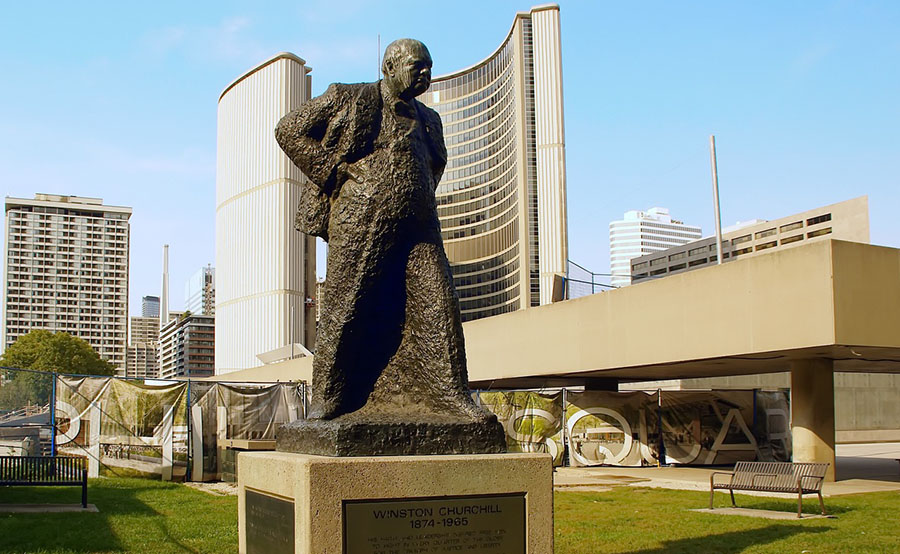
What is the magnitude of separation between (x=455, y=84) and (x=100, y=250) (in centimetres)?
10257

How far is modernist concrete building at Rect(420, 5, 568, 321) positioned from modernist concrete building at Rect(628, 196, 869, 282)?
15938 mm

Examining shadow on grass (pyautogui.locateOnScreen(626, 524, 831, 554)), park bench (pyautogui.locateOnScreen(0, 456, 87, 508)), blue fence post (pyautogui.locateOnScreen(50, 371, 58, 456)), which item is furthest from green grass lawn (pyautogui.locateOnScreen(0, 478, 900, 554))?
blue fence post (pyautogui.locateOnScreen(50, 371, 58, 456))

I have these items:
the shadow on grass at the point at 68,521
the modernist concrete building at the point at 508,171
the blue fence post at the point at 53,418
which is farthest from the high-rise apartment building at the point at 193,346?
the shadow on grass at the point at 68,521

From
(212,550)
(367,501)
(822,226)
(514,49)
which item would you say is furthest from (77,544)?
(822,226)

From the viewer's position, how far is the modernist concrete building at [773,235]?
76.9 m

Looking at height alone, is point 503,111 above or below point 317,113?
above

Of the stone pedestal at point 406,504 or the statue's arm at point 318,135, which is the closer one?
the stone pedestal at point 406,504

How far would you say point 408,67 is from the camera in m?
5.50

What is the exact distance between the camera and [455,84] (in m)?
85.4

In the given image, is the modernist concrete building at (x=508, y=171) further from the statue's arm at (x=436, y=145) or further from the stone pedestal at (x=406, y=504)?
the stone pedestal at (x=406, y=504)

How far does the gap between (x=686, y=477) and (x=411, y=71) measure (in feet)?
52.0

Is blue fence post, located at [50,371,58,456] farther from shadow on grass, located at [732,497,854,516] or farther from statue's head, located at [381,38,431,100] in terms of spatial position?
statue's head, located at [381,38,431,100]

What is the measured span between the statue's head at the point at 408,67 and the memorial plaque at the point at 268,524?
268cm

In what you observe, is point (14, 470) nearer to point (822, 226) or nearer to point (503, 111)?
point (503, 111)
